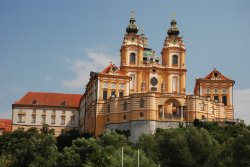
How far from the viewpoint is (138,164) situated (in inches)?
2035

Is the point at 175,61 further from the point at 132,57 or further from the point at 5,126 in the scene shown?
the point at 5,126

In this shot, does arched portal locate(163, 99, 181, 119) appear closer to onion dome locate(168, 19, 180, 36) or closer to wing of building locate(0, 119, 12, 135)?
onion dome locate(168, 19, 180, 36)

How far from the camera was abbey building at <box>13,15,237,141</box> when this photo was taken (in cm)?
8412

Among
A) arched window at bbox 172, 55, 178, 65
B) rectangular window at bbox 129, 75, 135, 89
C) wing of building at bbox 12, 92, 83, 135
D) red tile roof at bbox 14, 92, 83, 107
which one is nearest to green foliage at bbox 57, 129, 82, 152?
wing of building at bbox 12, 92, 83, 135

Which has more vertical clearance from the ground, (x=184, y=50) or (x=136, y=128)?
(x=184, y=50)

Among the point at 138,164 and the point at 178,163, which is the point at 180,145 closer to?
the point at 178,163

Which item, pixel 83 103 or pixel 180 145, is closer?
pixel 180 145

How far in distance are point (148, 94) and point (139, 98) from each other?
165 centimetres

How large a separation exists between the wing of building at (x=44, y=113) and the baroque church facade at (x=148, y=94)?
2660mm

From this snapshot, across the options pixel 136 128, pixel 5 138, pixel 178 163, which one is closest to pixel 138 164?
pixel 178 163

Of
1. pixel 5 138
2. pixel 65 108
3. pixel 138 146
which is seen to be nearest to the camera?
pixel 138 146

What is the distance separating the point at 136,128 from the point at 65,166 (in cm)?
1918

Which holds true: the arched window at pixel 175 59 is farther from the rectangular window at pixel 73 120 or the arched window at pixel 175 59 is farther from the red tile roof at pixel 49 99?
the rectangular window at pixel 73 120

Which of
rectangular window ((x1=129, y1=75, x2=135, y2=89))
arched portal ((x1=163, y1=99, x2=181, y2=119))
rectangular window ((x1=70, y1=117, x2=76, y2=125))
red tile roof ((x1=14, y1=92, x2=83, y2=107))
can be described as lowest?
rectangular window ((x1=70, y1=117, x2=76, y2=125))
